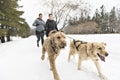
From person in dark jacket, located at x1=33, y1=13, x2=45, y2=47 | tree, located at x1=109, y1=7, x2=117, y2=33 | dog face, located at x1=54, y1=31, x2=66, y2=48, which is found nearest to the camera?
dog face, located at x1=54, y1=31, x2=66, y2=48

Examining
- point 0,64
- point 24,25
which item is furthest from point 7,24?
point 0,64

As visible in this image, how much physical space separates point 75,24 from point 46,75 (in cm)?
6084

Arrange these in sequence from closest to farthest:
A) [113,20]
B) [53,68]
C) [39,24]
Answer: [53,68], [39,24], [113,20]

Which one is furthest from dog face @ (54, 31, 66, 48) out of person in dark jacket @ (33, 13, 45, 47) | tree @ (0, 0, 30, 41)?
tree @ (0, 0, 30, 41)

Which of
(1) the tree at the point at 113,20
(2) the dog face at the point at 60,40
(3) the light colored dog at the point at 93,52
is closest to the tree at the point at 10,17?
(3) the light colored dog at the point at 93,52

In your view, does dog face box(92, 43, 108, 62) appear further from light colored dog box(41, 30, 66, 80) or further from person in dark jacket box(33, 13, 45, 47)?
person in dark jacket box(33, 13, 45, 47)

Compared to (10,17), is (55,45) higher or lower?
lower

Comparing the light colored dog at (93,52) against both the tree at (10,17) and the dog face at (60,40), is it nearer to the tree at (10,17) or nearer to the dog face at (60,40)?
the dog face at (60,40)

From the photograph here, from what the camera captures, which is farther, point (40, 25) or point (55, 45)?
point (40, 25)

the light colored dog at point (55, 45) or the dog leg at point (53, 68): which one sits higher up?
the light colored dog at point (55, 45)

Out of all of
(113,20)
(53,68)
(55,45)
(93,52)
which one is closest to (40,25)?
(55,45)

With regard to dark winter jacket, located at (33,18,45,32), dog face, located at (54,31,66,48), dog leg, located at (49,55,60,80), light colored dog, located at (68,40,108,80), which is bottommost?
dog leg, located at (49,55,60,80)

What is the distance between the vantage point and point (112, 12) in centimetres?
8531

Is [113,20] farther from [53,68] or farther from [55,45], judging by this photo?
[53,68]
